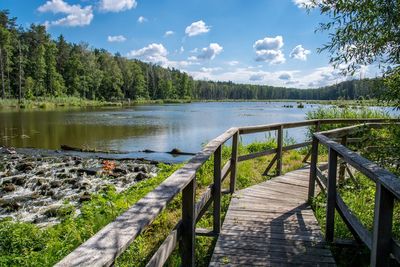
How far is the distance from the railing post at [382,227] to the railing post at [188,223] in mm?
1431

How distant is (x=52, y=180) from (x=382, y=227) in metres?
11.1

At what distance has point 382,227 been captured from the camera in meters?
2.61

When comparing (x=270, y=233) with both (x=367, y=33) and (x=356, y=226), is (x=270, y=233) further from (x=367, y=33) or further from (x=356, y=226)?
(x=367, y=33)

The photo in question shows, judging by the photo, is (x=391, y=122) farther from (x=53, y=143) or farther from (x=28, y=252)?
(x=53, y=143)

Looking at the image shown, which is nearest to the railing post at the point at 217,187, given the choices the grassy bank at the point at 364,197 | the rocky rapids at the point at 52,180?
the grassy bank at the point at 364,197

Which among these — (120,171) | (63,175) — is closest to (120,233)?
(63,175)

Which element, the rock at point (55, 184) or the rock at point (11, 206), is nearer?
the rock at point (11, 206)

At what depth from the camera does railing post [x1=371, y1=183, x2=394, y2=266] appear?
2.56 m

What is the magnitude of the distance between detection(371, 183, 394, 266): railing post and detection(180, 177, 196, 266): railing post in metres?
1.43

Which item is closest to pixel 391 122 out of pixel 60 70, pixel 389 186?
pixel 389 186

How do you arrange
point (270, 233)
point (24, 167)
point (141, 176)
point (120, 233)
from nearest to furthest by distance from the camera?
point (120, 233) → point (270, 233) → point (141, 176) → point (24, 167)

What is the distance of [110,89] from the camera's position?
83938mm

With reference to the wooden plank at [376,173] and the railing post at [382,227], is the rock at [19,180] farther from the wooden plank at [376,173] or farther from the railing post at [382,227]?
the railing post at [382,227]

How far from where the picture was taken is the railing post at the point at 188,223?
2.80 meters
